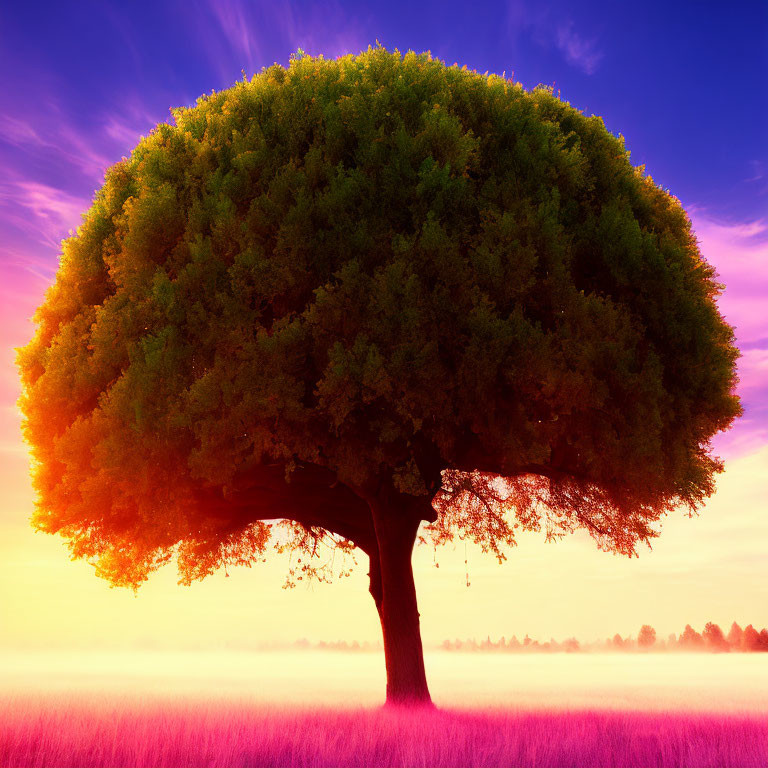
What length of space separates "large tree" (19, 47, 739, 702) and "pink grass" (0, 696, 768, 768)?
3.49 meters

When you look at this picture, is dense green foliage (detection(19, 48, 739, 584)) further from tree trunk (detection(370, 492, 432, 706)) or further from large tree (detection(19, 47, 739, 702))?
tree trunk (detection(370, 492, 432, 706))

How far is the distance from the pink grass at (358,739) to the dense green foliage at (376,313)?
409cm

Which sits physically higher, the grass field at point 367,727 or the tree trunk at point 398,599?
the tree trunk at point 398,599

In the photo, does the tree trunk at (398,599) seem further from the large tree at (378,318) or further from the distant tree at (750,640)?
the distant tree at (750,640)

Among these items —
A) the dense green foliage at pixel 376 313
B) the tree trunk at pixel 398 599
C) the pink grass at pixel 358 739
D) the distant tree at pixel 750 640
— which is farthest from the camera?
the distant tree at pixel 750 640

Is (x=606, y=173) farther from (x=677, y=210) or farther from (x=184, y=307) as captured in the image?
(x=184, y=307)

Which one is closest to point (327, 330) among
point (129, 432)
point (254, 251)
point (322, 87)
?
point (254, 251)

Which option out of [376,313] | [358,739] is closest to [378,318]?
[376,313]

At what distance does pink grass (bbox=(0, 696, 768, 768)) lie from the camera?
11625 millimetres

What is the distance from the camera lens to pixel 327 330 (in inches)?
539

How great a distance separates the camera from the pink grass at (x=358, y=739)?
38.1 feet

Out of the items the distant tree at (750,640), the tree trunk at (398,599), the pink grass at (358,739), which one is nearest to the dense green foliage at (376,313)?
the tree trunk at (398,599)

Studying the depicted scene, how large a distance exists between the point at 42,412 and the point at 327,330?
7.47 m

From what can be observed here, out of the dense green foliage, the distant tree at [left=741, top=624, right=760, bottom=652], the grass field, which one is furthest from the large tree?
the distant tree at [left=741, top=624, right=760, bottom=652]
